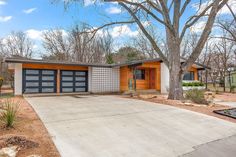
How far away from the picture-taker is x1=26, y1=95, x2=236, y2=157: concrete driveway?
464 cm

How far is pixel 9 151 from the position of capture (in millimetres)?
4055

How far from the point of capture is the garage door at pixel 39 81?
52.1 ft

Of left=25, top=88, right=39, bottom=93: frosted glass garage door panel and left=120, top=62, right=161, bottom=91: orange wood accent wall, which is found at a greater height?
left=120, top=62, right=161, bottom=91: orange wood accent wall

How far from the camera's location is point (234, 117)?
27.9ft

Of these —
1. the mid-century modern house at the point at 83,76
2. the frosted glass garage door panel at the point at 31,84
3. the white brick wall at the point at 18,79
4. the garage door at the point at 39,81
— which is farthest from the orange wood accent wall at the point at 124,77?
the white brick wall at the point at 18,79

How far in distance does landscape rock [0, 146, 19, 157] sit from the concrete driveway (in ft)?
2.78

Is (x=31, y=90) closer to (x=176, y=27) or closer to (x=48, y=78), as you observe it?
(x=48, y=78)

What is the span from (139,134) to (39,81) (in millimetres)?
12696

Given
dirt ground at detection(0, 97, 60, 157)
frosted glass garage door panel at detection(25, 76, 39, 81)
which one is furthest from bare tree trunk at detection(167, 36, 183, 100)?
frosted glass garage door panel at detection(25, 76, 39, 81)

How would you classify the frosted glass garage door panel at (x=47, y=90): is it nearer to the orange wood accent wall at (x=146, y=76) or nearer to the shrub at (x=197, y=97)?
the orange wood accent wall at (x=146, y=76)

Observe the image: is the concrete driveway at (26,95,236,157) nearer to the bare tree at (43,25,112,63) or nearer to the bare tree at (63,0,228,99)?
the bare tree at (63,0,228,99)

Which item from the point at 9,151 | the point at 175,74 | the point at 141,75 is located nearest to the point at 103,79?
the point at 141,75

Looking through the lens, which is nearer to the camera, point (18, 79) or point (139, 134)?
point (139, 134)

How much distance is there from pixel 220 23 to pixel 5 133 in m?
25.0
